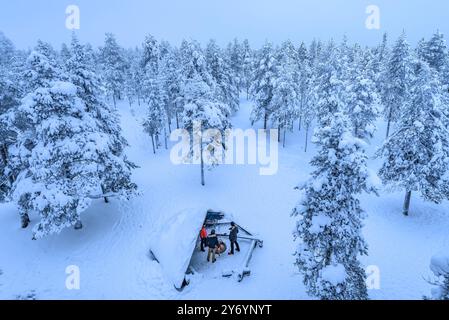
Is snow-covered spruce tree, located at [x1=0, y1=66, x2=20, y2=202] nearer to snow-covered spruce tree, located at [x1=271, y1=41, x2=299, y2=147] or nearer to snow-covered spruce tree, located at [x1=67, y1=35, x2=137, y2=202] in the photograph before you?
snow-covered spruce tree, located at [x1=67, y1=35, x2=137, y2=202]

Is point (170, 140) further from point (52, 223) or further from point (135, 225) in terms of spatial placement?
point (52, 223)

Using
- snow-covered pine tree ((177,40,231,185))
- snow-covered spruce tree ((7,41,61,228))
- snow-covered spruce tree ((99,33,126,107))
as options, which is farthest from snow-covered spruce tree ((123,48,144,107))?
snow-covered spruce tree ((7,41,61,228))

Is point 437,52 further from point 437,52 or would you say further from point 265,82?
point 265,82

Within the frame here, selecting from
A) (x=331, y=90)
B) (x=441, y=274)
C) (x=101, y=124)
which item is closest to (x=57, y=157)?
(x=101, y=124)

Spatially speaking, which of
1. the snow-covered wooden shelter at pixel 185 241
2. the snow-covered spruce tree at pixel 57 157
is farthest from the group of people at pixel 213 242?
the snow-covered spruce tree at pixel 57 157

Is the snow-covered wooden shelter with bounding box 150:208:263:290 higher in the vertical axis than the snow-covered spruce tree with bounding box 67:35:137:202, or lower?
lower

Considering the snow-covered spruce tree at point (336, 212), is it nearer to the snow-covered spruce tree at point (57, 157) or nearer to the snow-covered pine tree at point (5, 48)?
the snow-covered spruce tree at point (57, 157)
